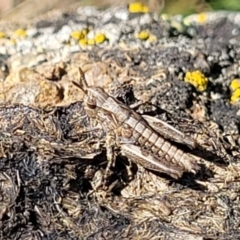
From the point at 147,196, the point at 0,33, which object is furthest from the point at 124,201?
the point at 0,33

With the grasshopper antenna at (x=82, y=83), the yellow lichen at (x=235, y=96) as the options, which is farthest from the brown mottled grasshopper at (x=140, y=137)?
the yellow lichen at (x=235, y=96)

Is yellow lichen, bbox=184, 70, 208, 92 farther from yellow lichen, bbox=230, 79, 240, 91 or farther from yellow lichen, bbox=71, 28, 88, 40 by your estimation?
yellow lichen, bbox=71, 28, 88, 40

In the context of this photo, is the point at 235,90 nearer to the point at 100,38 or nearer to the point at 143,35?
the point at 143,35

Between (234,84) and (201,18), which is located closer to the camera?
(234,84)

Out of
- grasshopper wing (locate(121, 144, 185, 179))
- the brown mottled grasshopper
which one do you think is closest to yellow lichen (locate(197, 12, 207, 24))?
the brown mottled grasshopper

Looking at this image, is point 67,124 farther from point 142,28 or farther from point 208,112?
point 142,28

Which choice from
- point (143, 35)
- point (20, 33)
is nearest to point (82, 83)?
point (143, 35)
